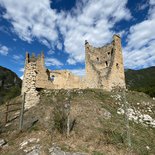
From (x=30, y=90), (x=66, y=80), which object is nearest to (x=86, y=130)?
(x=30, y=90)

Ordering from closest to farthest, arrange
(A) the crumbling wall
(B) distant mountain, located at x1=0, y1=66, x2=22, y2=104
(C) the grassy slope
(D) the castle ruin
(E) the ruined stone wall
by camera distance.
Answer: (C) the grassy slope, (A) the crumbling wall, (D) the castle ruin, (E) the ruined stone wall, (B) distant mountain, located at x1=0, y1=66, x2=22, y2=104

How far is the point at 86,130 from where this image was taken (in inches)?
422

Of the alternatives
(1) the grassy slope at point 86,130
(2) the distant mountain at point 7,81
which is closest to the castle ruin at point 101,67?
(1) the grassy slope at point 86,130

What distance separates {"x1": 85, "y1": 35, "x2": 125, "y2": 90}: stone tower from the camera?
22.4m

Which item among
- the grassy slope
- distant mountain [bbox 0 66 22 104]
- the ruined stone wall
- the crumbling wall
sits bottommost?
the grassy slope

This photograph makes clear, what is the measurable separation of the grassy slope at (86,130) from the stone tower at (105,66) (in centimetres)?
690

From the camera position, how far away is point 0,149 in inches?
349

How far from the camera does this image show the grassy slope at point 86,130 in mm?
9242

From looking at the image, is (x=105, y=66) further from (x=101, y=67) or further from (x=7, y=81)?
(x=7, y=81)

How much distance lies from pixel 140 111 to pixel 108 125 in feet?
17.1

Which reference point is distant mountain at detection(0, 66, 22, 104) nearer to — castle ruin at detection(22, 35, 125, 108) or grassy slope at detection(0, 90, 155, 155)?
castle ruin at detection(22, 35, 125, 108)

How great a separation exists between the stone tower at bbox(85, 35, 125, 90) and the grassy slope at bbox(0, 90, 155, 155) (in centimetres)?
690

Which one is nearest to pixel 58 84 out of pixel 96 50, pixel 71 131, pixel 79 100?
pixel 96 50

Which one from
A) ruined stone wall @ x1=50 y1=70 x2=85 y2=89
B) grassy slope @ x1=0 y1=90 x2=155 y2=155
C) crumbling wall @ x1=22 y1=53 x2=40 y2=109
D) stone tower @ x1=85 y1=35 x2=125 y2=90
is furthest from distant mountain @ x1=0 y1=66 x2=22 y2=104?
grassy slope @ x1=0 y1=90 x2=155 y2=155
